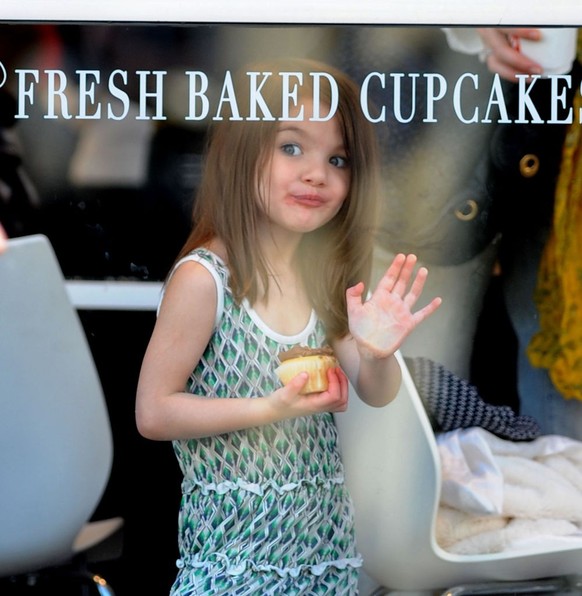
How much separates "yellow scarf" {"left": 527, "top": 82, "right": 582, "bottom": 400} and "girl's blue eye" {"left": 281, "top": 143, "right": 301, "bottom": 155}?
54cm

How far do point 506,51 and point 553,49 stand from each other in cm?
9

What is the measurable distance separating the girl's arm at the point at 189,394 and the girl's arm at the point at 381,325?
0.30 feet

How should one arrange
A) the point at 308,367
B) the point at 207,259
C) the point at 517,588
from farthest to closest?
the point at 517,588, the point at 207,259, the point at 308,367

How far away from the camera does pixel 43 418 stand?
85.4 inches

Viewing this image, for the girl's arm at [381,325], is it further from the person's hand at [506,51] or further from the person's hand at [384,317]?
the person's hand at [506,51]

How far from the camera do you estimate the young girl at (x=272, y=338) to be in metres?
2.08

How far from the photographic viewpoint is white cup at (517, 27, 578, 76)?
218 centimetres

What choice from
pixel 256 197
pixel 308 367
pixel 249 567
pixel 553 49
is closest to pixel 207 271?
pixel 256 197

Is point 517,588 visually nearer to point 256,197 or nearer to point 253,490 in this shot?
point 253,490

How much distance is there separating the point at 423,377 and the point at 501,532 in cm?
35

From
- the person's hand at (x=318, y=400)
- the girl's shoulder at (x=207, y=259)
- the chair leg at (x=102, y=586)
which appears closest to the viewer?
the person's hand at (x=318, y=400)

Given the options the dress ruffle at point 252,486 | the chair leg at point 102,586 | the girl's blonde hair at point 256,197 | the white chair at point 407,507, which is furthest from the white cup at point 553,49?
the chair leg at point 102,586

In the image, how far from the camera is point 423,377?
7.38 feet

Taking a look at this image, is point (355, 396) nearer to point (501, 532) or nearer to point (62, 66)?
point (501, 532)
